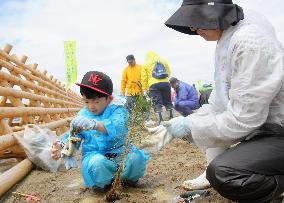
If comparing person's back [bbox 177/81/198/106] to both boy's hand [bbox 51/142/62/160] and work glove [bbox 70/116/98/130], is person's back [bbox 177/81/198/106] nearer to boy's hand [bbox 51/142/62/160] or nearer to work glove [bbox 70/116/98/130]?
boy's hand [bbox 51/142/62/160]

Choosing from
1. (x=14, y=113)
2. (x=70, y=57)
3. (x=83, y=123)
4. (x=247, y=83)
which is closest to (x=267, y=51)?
(x=247, y=83)

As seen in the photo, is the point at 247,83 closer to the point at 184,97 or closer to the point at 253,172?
the point at 253,172

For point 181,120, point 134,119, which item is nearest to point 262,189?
point 181,120

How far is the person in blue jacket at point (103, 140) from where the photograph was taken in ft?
10.5

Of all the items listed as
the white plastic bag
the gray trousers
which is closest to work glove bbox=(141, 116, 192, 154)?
the gray trousers

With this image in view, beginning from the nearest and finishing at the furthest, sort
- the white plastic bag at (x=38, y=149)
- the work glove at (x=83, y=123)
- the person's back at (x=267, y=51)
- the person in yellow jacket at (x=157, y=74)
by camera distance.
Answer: the person's back at (x=267, y=51)
the work glove at (x=83, y=123)
the white plastic bag at (x=38, y=149)
the person in yellow jacket at (x=157, y=74)

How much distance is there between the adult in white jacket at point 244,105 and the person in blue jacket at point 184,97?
22.5 feet

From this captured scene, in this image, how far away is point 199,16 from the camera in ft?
7.83

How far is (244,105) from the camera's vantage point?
225cm

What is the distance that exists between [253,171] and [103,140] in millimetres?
1478

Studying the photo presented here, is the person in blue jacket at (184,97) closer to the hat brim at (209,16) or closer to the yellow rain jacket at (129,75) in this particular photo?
the yellow rain jacket at (129,75)

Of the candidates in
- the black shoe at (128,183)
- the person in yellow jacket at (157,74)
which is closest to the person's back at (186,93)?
the person in yellow jacket at (157,74)

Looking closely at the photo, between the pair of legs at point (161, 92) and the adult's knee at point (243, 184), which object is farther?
the pair of legs at point (161, 92)

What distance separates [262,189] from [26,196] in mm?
2156
